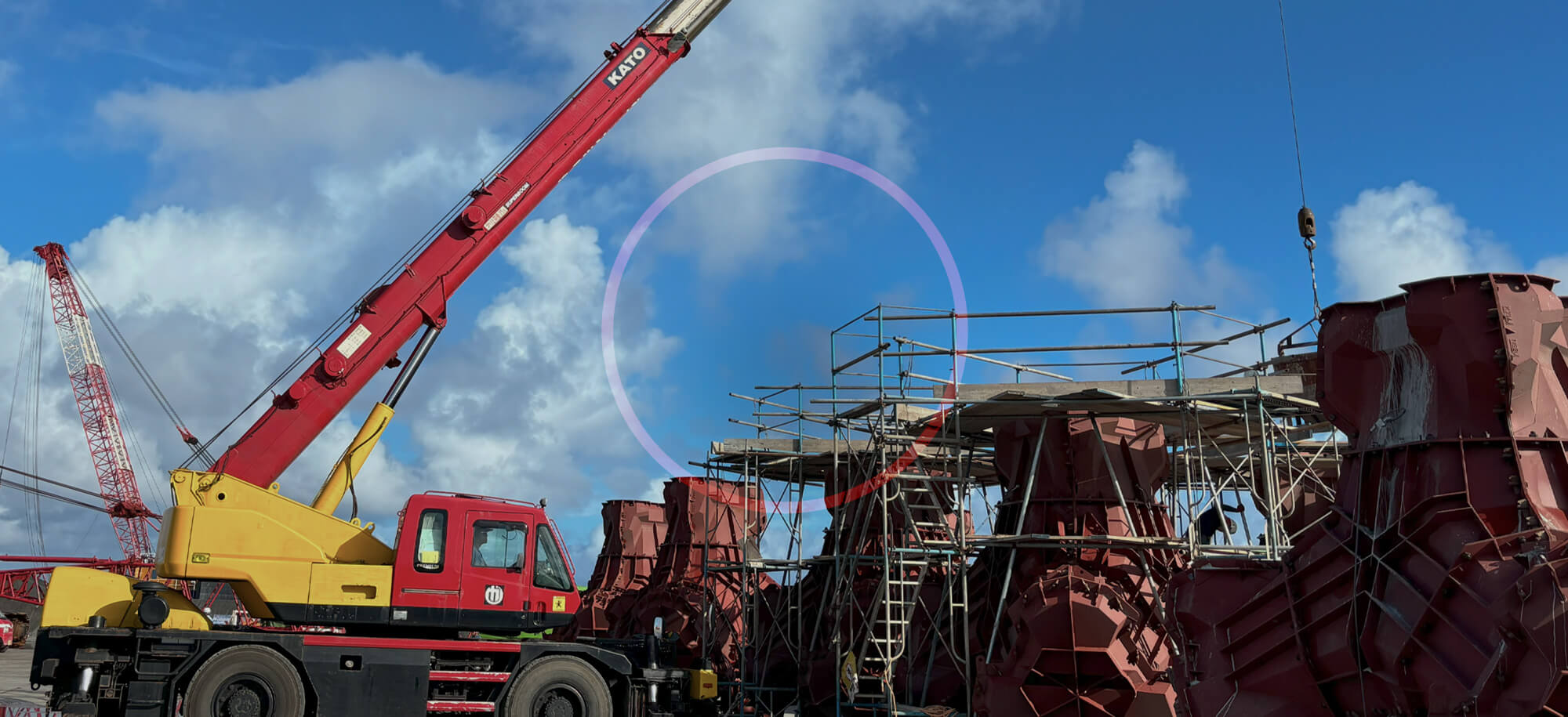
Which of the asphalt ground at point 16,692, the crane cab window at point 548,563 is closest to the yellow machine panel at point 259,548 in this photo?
the crane cab window at point 548,563

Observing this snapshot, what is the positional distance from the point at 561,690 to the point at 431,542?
3.02m

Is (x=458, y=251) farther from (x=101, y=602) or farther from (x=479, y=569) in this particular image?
(x=101, y=602)

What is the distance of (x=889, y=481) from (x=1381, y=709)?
39.4ft

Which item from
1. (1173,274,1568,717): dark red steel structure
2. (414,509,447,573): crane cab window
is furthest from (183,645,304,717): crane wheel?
(1173,274,1568,717): dark red steel structure

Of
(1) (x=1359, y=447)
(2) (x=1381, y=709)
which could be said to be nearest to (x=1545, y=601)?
(2) (x=1381, y=709)

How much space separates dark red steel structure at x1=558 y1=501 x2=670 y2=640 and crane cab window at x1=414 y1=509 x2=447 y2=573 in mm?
17906

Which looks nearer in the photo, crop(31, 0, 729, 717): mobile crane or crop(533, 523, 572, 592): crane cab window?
crop(31, 0, 729, 717): mobile crane

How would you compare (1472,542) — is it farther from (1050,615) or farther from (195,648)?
(195,648)

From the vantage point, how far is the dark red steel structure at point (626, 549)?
34.9 m

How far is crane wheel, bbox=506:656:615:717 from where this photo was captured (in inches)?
665

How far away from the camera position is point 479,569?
16.9 metres

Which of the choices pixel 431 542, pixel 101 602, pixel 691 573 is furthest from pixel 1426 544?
pixel 691 573

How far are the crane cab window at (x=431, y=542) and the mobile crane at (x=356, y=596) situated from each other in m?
0.02

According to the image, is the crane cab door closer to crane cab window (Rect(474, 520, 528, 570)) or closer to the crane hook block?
crane cab window (Rect(474, 520, 528, 570))
